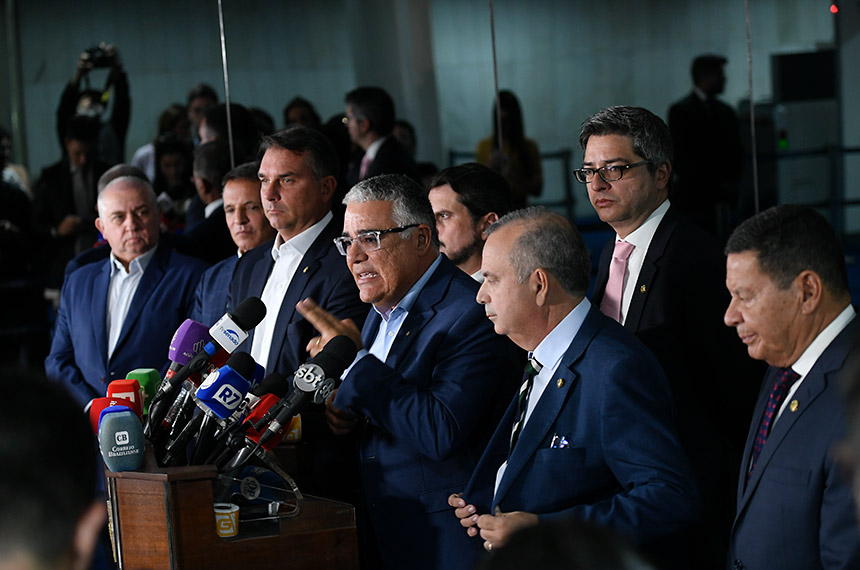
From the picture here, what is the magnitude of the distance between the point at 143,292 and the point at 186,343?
60.2 inches

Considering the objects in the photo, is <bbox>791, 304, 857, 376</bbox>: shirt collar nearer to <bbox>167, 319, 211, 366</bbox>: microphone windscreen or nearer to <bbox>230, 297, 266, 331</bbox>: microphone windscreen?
<bbox>230, 297, 266, 331</bbox>: microphone windscreen

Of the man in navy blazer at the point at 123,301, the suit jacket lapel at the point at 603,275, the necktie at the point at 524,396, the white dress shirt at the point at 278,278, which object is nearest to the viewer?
the necktie at the point at 524,396

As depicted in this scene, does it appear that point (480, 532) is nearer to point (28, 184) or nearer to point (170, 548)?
point (170, 548)

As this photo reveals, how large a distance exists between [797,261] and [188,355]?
64.5 inches

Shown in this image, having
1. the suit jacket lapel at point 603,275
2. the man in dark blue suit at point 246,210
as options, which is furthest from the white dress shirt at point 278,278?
the suit jacket lapel at point 603,275

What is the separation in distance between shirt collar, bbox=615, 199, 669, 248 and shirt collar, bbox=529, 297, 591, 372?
2.37ft

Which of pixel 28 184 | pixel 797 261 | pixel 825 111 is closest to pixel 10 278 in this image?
pixel 28 184

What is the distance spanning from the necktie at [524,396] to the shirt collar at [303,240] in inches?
57.2

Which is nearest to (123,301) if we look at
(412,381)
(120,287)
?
(120,287)

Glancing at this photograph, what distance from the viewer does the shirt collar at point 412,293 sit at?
296cm

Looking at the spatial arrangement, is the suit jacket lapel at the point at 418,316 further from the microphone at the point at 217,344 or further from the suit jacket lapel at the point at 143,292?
the suit jacket lapel at the point at 143,292

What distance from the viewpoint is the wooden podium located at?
2332mm

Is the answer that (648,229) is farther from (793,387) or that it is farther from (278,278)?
(278,278)

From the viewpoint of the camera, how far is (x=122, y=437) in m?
2.43
